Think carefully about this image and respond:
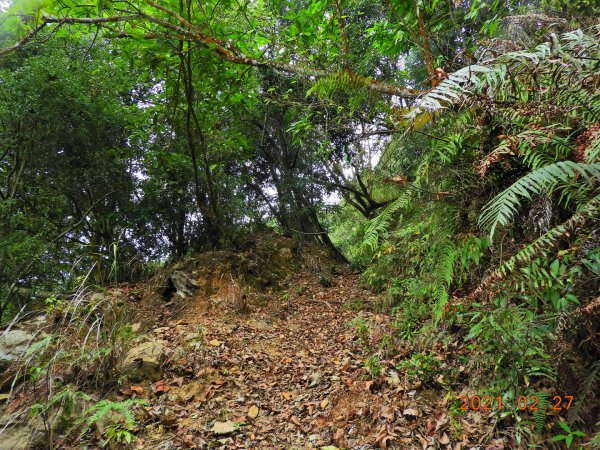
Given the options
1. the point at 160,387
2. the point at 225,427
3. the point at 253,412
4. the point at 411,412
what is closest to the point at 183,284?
the point at 160,387

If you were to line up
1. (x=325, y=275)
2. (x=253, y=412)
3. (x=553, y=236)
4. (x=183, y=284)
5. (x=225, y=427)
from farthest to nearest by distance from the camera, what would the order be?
(x=325, y=275)
(x=183, y=284)
(x=253, y=412)
(x=225, y=427)
(x=553, y=236)

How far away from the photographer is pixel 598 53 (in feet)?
6.17

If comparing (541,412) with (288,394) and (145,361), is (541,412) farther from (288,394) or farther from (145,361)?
(145,361)

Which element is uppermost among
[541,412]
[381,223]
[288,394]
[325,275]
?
[325,275]

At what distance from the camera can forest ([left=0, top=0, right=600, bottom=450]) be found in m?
2.01

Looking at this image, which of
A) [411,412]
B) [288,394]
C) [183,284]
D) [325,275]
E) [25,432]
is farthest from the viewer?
[325,275]

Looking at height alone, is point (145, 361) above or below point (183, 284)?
below

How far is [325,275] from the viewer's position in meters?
7.14

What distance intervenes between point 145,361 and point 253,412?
4.20 feet

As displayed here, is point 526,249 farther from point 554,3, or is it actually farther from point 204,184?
point 204,184

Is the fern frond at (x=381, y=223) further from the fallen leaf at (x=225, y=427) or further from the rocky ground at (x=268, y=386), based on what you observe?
the fallen leaf at (x=225, y=427)

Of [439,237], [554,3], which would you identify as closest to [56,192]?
[439,237]

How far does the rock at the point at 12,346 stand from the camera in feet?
10.5

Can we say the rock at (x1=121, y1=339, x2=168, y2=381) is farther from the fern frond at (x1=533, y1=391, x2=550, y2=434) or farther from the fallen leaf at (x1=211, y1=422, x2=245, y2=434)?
the fern frond at (x1=533, y1=391, x2=550, y2=434)
